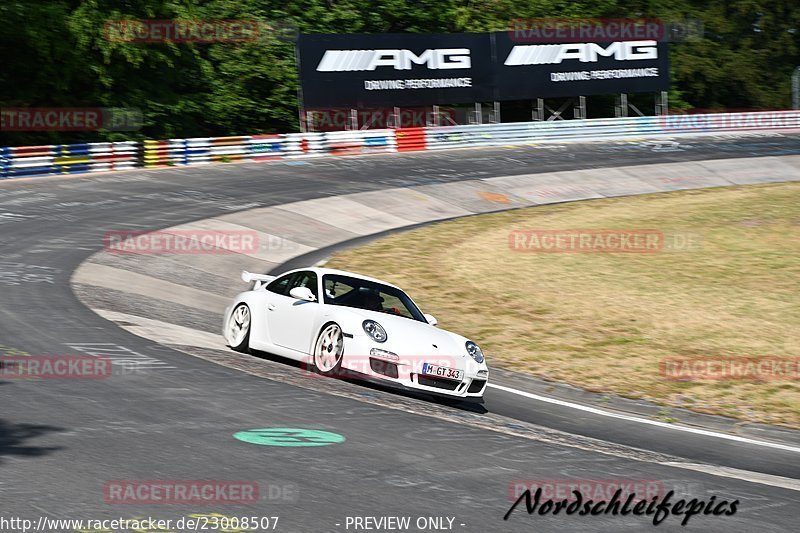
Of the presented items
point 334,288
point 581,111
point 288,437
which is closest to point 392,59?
point 581,111

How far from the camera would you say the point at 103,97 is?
41.7 m

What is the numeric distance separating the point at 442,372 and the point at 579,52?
39.0m

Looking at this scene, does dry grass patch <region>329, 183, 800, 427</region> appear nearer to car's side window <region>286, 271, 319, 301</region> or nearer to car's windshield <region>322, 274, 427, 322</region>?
car's windshield <region>322, 274, 427, 322</region>

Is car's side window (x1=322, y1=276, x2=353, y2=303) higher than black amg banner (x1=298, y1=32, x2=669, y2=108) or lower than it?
lower

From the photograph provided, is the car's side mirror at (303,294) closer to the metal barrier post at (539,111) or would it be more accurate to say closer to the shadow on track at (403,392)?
the shadow on track at (403,392)

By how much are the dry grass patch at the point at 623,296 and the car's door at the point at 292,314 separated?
2878 mm

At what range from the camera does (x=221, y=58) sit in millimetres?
48312

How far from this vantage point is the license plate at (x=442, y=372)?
10.3 metres

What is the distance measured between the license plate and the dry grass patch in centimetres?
223

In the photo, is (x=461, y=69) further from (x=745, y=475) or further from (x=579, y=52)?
(x=745, y=475)

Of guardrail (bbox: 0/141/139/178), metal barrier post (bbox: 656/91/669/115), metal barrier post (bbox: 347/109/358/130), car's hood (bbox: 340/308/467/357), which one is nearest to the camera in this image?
car's hood (bbox: 340/308/467/357)

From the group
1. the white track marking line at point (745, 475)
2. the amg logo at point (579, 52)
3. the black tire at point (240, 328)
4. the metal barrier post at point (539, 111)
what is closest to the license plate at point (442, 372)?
the white track marking line at point (745, 475)

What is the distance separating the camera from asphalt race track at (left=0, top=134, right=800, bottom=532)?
6262mm

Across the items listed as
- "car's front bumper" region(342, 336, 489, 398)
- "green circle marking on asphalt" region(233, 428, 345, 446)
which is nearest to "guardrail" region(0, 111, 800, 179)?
"car's front bumper" region(342, 336, 489, 398)
